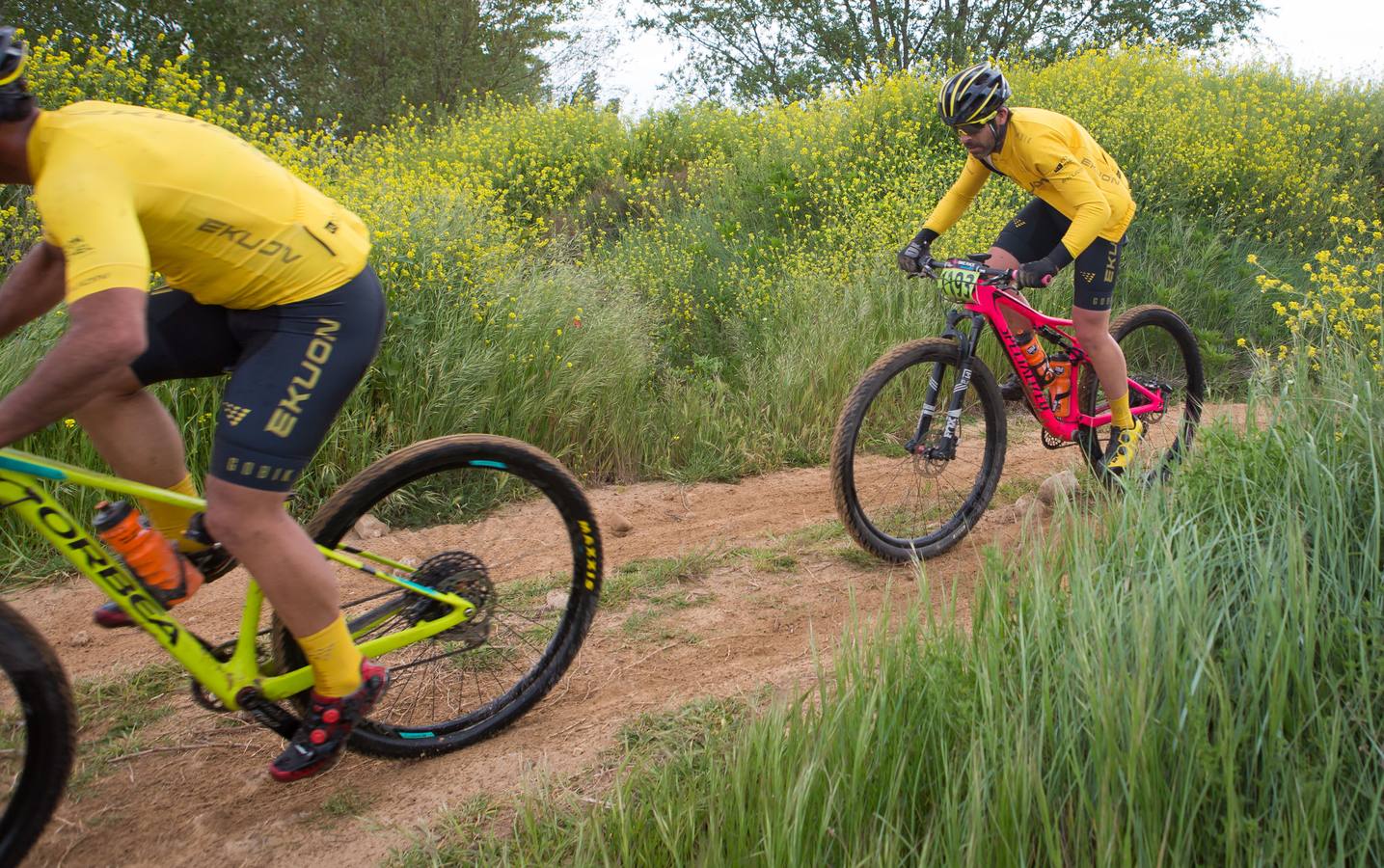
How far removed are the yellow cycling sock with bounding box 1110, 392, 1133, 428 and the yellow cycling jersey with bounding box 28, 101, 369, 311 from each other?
14.3 feet

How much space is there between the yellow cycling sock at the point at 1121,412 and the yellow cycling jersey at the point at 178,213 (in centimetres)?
437

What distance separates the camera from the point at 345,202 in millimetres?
7074

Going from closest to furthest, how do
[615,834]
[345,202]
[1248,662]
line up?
[1248,662] < [615,834] < [345,202]

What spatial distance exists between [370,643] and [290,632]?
0.28m

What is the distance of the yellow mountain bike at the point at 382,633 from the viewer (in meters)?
2.49

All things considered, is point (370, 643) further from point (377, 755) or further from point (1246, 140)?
point (1246, 140)

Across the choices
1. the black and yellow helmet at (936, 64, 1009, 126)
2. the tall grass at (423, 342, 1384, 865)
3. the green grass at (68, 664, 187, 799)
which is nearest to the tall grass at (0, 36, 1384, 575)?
the green grass at (68, 664, 187, 799)

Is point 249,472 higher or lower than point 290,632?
higher

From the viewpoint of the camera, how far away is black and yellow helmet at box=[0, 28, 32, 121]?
228 centimetres

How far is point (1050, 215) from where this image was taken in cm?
566

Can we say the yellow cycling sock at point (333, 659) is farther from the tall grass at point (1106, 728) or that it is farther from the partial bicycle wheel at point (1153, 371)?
the partial bicycle wheel at point (1153, 371)

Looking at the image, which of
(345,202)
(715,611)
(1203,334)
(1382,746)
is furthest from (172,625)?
(1203,334)

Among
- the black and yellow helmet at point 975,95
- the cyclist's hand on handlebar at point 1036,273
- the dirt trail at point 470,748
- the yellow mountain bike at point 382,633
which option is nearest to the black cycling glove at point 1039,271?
the cyclist's hand on handlebar at point 1036,273

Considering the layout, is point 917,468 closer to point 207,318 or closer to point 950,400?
point 950,400
